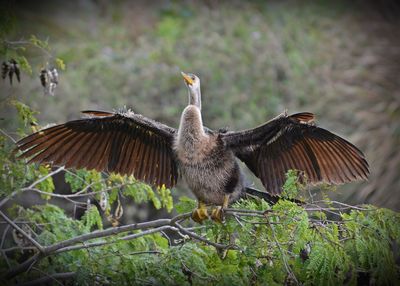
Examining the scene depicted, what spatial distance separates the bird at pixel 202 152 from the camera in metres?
4.27

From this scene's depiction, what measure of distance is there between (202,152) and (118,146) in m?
0.65

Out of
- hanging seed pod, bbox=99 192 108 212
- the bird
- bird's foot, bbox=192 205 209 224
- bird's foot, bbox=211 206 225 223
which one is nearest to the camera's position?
bird's foot, bbox=211 206 225 223

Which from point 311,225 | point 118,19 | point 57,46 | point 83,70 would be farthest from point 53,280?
point 118,19

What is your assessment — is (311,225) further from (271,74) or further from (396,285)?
(271,74)

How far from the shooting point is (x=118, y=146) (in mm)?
4668

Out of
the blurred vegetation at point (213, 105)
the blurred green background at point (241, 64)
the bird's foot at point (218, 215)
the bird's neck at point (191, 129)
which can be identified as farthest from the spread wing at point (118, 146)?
the blurred green background at point (241, 64)

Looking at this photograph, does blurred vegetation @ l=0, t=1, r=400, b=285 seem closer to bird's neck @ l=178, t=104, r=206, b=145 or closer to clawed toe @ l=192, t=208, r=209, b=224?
clawed toe @ l=192, t=208, r=209, b=224

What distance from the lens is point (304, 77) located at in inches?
434

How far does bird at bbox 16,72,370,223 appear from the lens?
14.0ft

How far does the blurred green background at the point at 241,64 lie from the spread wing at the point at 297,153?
3446mm

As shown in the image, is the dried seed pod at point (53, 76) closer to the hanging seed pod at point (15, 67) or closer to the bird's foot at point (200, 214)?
the hanging seed pod at point (15, 67)

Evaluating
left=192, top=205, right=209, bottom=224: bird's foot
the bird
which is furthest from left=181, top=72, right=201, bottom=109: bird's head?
left=192, top=205, right=209, bottom=224: bird's foot

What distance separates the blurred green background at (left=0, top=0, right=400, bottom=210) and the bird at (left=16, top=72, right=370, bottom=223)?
137 inches

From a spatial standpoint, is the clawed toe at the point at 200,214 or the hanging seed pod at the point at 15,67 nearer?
the clawed toe at the point at 200,214
